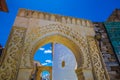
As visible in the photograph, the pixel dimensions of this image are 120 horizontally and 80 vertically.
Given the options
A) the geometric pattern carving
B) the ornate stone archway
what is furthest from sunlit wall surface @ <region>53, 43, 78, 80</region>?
the geometric pattern carving

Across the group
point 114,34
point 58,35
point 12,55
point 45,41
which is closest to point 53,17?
point 58,35

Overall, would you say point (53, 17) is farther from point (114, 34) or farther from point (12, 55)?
point (114, 34)

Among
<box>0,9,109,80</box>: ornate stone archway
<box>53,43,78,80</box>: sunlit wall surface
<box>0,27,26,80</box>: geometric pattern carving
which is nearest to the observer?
<box>0,27,26,80</box>: geometric pattern carving

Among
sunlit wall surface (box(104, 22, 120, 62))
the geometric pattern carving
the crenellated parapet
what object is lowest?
the geometric pattern carving

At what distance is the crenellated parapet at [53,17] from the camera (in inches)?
152

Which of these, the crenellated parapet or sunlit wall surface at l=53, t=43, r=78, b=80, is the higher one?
the crenellated parapet

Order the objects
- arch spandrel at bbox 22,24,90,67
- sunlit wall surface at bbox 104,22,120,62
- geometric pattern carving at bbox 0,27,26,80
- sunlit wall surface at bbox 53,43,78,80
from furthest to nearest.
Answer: sunlit wall surface at bbox 53,43,78,80 → sunlit wall surface at bbox 104,22,120,62 → arch spandrel at bbox 22,24,90,67 → geometric pattern carving at bbox 0,27,26,80

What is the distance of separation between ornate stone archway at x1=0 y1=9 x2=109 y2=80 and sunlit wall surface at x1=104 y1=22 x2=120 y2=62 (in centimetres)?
73

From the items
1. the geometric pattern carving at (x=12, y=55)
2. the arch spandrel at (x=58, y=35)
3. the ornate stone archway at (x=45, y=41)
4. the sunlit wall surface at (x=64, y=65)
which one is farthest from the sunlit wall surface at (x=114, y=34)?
the geometric pattern carving at (x=12, y=55)

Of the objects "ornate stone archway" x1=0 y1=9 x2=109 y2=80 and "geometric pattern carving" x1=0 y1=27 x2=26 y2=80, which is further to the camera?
"ornate stone archway" x1=0 y1=9 x2=109 y2=80

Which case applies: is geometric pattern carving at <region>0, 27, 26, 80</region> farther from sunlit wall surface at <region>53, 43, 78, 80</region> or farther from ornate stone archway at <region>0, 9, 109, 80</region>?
sunlit wall surface at <region>53, 43, 78, 80</region>

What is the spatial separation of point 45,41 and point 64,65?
14.3ft

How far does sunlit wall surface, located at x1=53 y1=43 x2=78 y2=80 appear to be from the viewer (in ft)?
21.9

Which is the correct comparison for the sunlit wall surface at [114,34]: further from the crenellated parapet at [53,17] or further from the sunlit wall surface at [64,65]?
the sunlit wall surface at [64,65]
